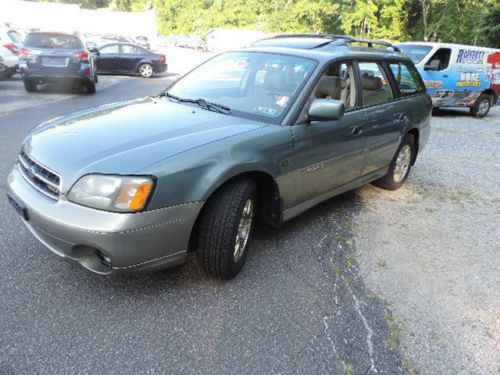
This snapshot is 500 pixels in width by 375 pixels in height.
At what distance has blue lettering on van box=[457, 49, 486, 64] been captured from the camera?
11039 millimetres

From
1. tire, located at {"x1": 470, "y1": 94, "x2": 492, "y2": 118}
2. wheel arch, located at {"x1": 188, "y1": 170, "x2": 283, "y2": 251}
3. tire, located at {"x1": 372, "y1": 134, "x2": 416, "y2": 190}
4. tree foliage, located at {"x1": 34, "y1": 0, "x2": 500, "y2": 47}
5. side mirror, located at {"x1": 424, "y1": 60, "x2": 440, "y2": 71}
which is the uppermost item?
tree foliage, located at {"x1": 34, "y1": 0, "x2": 500, "y2": 47}

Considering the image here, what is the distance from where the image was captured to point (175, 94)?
3.90 meters

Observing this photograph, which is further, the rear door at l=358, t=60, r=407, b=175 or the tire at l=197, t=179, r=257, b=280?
the rear door at l=358, t=60, r=407, b=175

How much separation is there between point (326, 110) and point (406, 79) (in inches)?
92.8

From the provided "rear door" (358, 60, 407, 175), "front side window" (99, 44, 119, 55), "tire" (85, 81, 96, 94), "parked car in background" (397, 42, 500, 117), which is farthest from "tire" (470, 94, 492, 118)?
"front side window" (99, 44, 119, 55)

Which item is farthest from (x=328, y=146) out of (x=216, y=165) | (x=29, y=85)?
(x=29, y=85)

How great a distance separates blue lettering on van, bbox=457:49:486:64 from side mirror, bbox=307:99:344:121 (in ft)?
30.9

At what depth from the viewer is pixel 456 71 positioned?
10938 millimetres

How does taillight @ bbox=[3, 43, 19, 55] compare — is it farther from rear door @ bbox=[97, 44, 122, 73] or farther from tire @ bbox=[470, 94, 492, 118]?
tire @ bbox=[470, 94, 492, 118]

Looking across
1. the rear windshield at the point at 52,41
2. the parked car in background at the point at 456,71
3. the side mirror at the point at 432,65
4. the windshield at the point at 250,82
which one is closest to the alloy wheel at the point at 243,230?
the windshield at the point at 250,82

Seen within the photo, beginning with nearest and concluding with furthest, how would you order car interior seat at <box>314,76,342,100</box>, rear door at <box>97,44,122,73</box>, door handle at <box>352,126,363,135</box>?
car interior seat at <box>314,76,342,100</box>
door handle at <box>352,126,363,135</box>
rear door at <box>97,44,122,73</box>

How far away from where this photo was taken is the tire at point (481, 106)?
12.0 meters

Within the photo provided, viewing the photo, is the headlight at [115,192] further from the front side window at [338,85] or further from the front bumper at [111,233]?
the front side window at [338,85]

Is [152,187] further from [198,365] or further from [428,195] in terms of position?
[428,195]
